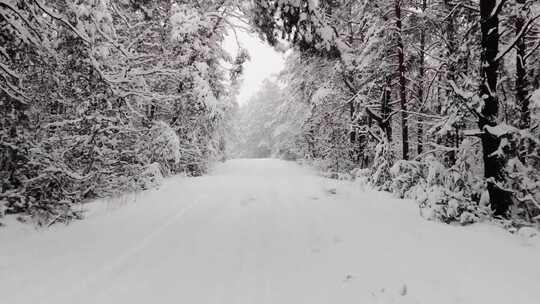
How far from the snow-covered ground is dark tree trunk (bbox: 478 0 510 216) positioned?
0.86m

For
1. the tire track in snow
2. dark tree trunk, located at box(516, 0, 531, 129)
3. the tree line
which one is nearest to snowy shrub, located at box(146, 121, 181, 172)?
the tire track in snow

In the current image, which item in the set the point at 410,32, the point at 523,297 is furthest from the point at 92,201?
the point at 410,32

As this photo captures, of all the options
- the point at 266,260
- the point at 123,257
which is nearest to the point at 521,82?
the point at 266,260

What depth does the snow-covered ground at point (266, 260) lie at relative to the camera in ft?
13.8

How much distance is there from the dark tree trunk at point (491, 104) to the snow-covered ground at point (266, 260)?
2.82ft

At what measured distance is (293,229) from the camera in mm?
7137

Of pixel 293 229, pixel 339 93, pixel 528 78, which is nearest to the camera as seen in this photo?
pixel 293 229

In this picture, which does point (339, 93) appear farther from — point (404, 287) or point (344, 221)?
point (404, 287)

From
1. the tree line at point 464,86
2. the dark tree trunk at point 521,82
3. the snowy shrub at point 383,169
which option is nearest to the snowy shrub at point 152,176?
the tree line at point 464,86

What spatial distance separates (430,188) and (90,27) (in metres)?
7.72

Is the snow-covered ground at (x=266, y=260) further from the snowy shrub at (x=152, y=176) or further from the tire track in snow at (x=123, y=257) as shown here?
the snowy shrub at (x=152, y=176)

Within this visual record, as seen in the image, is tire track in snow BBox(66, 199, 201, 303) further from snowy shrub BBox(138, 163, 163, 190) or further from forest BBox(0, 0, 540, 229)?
snowy shrub BBox(138, 163, 163, 190)

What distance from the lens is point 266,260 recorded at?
5.39 meters

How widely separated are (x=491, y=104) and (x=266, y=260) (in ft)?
18.6
